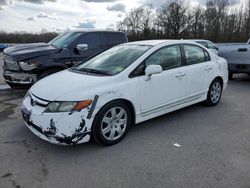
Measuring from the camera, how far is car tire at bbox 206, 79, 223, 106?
598 centimetres

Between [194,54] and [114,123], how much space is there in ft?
8.37

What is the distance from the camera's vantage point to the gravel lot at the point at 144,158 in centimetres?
315

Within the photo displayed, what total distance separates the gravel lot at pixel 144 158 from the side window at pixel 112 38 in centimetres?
384

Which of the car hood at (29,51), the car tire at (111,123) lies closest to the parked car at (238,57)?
the car hood at (29,51)

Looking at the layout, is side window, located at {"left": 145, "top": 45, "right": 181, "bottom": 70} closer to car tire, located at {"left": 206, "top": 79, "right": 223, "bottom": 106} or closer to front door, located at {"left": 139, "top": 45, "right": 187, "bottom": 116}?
front door, located at {"left": 139, "top": 45, "right": 187, "bottom": 116}

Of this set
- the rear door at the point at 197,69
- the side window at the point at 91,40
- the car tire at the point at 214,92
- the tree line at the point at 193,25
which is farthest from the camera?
the tree line at the point at 193,25

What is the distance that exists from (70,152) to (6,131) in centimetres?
151

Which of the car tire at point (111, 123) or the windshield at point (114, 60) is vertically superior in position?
the windshield at point (114, 60)

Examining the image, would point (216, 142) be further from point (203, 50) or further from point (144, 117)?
point (203, 50)

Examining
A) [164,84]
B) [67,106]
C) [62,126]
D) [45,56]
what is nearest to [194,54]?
[164,84]

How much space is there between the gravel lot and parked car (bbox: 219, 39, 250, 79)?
4302 millimetres

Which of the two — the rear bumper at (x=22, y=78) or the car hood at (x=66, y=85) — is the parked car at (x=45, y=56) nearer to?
the rear bumper at (x=22, y=78)

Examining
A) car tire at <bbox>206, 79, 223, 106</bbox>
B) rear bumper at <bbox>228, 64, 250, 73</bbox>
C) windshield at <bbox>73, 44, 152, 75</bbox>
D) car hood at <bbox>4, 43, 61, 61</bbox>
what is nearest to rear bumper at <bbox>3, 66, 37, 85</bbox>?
car hood at <bbox>4, 43, 61, 61</bbox>

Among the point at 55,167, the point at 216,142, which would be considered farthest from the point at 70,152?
the point at 216,142
